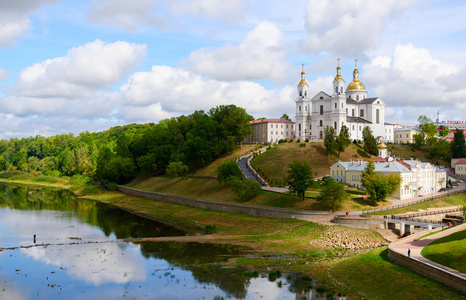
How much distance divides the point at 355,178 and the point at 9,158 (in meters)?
159

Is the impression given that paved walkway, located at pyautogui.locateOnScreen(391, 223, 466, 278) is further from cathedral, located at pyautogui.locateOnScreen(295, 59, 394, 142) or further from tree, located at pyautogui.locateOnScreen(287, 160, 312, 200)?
cathedral, located at pyautogui.locateOnScreen(295, 59, 394, 142)

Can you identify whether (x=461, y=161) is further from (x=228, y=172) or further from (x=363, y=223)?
(x=228, y=172)

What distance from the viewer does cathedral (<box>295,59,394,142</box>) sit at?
102m

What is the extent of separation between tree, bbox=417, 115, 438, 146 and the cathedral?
9395 millimetres

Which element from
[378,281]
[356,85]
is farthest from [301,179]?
[356,85]

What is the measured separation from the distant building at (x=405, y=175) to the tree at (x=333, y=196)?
15.0 m

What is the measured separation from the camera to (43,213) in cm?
7275

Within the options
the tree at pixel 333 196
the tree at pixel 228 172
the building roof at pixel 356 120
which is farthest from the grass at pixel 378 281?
the building roof at pixel 356 120

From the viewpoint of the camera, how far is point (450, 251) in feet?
109

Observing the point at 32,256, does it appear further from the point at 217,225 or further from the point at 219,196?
the point at 219,196

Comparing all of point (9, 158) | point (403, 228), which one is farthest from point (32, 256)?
point (9, 158)

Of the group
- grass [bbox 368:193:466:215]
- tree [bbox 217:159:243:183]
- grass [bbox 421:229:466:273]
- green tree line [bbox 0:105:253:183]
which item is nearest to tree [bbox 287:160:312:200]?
grass [bbox 368:193:466:215]

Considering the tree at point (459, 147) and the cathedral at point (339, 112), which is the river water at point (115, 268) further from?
the tree at point (459, 147)

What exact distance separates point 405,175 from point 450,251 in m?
37.1
